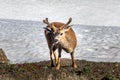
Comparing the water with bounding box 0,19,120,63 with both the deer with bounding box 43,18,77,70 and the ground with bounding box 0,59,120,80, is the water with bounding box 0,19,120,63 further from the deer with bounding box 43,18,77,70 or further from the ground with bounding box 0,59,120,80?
the deer with bounding box 43,18,77,70

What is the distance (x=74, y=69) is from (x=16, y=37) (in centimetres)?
1806

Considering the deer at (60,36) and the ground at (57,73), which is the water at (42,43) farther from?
the deer at (60,36)

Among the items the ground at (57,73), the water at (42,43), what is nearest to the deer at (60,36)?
the ground at (57,73)

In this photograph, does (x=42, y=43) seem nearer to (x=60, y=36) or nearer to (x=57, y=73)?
(x=60, y=36)

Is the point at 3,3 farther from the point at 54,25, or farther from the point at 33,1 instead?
the point at 54,25

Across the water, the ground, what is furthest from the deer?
the water

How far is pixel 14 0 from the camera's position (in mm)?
57219

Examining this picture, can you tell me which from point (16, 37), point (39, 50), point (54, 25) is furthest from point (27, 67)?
point (16, 37)

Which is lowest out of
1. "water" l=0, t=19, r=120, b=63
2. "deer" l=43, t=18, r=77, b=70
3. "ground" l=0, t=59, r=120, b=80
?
"water" l=0, t=19, r=120, b=63

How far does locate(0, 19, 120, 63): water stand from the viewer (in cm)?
2366

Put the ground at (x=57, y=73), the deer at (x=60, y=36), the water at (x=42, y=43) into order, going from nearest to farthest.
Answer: the ground at (x=57, y=73)
the deer at (x=60, y=36)
the water at (x=42, y=43)

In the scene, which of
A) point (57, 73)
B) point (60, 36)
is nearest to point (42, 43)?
point (60, 36)

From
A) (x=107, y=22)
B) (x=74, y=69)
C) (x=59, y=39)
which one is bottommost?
(x=107, y=22)

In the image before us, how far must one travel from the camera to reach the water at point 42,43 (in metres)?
23.7
